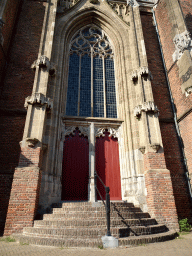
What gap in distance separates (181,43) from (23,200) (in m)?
9.78

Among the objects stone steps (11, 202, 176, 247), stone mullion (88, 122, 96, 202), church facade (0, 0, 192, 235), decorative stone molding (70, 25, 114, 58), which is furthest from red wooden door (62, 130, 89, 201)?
decorative stone molding (70, 25, 114, 58)

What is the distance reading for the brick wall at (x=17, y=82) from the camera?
723 cm

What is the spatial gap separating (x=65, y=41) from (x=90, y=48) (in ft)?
5.13

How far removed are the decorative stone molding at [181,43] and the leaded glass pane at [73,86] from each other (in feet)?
17.4

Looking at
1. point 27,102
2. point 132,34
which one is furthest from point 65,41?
point 27,102

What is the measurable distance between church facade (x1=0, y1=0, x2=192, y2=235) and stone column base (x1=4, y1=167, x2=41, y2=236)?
29 mm

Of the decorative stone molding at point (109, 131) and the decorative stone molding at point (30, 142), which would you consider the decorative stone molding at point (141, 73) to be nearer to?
the decorative stone molding at point (109, 131)

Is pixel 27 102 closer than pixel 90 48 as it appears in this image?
Yes

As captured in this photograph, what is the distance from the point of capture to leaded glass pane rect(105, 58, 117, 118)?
892 centimetres

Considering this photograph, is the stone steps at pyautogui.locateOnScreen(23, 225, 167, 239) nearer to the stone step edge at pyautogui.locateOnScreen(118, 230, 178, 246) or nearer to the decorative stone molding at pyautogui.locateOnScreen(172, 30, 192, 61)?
the stone step edge at pyautogui.locateOnScreen(118, 230, 178, 246)

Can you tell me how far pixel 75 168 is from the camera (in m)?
7.55

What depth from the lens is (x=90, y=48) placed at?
34.2 feet

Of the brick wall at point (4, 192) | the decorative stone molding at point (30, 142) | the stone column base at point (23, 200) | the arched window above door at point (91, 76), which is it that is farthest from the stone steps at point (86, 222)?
the arched window above door at point (91, 76)

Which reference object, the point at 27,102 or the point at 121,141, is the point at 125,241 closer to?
the point at 121,141
